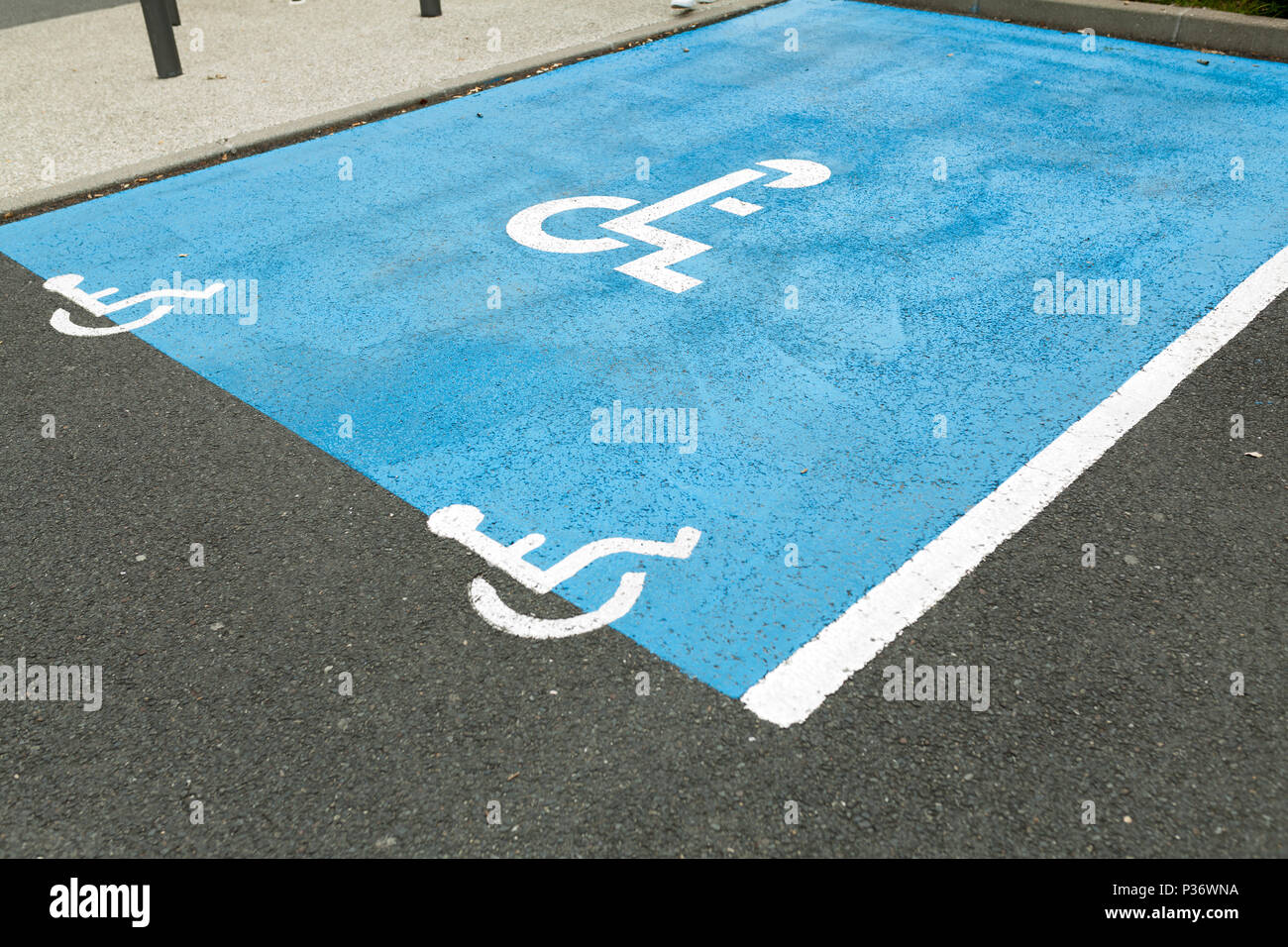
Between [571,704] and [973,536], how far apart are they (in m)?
1.65

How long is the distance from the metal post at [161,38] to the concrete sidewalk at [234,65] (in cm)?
10

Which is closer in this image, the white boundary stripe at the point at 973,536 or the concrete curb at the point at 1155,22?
the white boundary stripe at the point at 973,536

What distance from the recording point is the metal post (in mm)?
9703

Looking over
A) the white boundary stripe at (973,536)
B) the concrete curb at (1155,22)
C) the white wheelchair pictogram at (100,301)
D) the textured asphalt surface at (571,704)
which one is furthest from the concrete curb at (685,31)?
the white boundary stripe at (973,536)

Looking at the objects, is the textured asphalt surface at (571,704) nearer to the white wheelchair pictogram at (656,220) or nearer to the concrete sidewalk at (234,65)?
the white wheelchair pictogram at (656,220)

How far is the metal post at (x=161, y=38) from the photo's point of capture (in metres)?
9.70

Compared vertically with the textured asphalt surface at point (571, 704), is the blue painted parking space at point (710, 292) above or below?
above

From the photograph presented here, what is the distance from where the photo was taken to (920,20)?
11.2 metres

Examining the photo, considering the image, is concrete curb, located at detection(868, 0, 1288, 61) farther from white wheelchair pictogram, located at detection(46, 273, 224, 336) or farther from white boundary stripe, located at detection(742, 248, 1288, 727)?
white wheelchair pictogram, located at detection(46, 273, 224, 336)

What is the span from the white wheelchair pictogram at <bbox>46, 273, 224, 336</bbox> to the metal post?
4343 millimetres

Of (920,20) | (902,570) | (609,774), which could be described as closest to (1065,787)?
(902,570)

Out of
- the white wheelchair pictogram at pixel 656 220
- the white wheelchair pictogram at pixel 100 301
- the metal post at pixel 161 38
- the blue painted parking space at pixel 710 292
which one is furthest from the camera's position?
the metal post at pixel 161 38

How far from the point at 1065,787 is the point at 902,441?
1895 millimetres

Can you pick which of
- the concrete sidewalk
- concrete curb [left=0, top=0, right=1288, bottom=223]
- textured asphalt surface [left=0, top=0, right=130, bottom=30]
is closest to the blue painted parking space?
concrete curb [left=0, top=0, right=1288, bottom=223]
